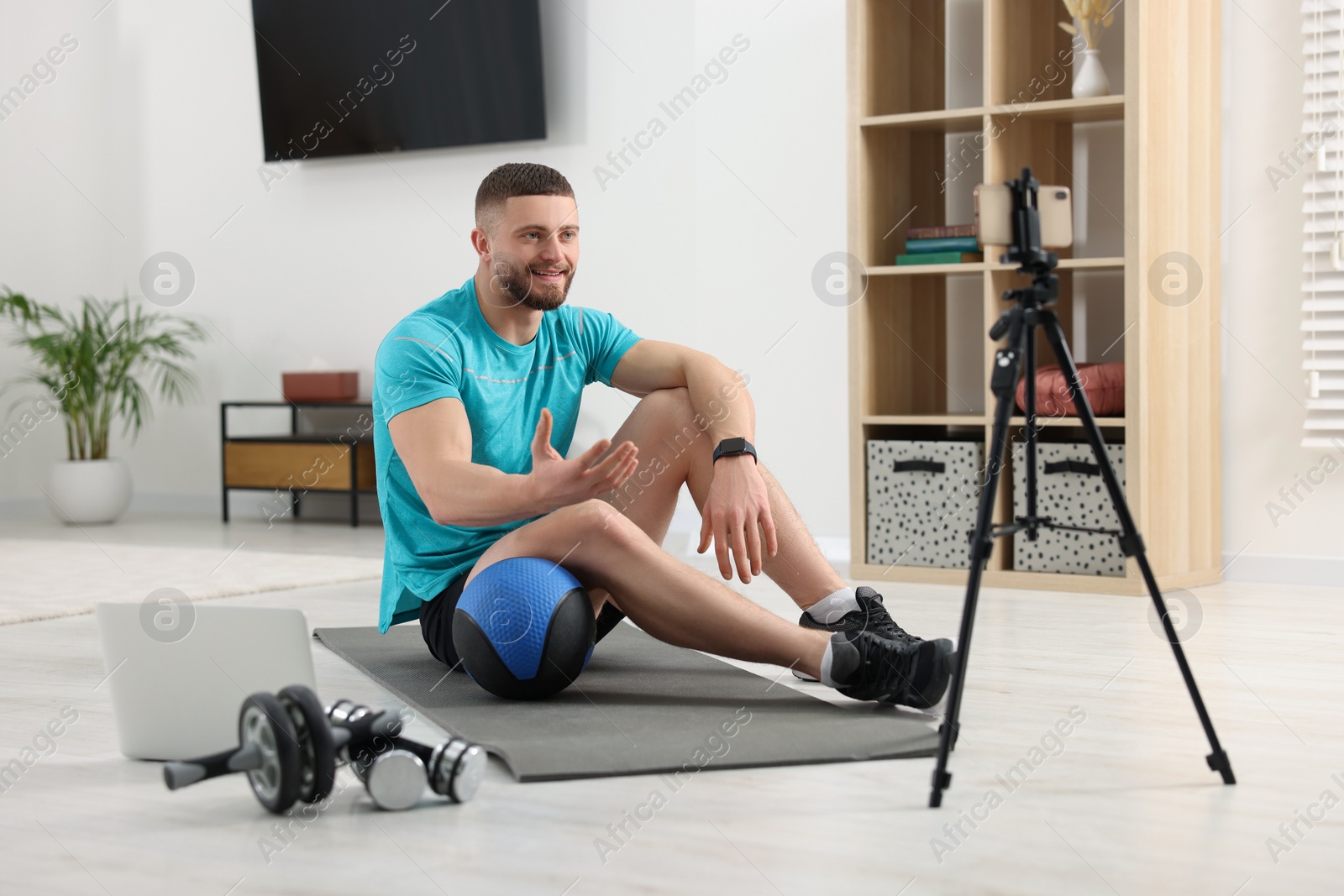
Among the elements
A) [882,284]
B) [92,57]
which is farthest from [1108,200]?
[92,57]

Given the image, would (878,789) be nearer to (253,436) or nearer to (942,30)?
(942,30)

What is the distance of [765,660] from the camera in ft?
6.91

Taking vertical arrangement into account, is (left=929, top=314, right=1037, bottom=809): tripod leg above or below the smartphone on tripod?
below

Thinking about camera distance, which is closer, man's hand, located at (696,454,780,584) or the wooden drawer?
man's hand, located at (696,454,780,584)

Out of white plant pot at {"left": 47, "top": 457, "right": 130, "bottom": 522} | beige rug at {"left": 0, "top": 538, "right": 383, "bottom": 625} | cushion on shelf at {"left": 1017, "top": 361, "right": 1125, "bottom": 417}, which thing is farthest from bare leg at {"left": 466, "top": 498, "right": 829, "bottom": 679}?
white plant pot at {"left": 47, "top": 457, "right": 130, "bottom": 522}

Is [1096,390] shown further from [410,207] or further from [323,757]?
[410,207]

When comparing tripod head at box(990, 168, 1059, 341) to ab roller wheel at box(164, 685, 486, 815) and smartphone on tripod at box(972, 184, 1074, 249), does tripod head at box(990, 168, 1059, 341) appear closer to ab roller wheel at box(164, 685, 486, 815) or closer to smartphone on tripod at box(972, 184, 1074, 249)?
smartphone on tripod at box(972, 184, 1074, 249)

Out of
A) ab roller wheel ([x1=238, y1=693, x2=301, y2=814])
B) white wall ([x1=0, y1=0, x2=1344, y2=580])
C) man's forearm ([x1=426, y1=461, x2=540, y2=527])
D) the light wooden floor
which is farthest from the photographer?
white wall ([x1=0, y1=0, x2=1344, y2=580])

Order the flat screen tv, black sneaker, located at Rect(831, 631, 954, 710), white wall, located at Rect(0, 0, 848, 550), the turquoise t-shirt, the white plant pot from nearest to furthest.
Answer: black sneaker, located at Rect(831, 631, 954, 710)
the turquoise t-shirt
white wall, located at Rect(0, 0, 848, 550)
the flat screen tv
the white plant pot

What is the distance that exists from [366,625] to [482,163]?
2577mm

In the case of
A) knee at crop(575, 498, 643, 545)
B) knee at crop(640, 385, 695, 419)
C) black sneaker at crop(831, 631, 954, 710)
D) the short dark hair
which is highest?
the short dark hair

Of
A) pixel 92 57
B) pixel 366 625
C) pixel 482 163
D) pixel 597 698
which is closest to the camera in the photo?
pixel 597 698

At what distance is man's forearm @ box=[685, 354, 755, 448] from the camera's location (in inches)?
86.7

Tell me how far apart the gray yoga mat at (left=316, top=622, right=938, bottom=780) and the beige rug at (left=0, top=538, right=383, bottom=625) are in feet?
3.84
